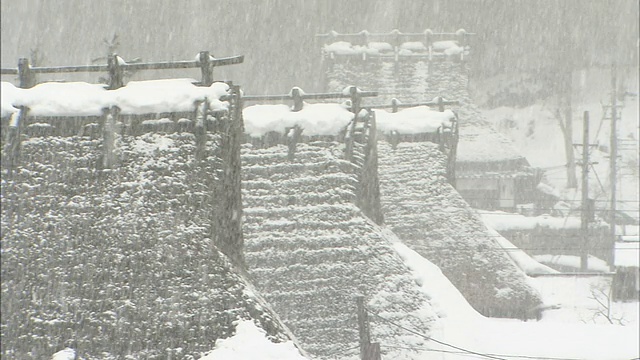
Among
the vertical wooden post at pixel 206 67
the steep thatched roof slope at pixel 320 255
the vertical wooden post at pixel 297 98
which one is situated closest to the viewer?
the vertical wooden post at pixel 206 67

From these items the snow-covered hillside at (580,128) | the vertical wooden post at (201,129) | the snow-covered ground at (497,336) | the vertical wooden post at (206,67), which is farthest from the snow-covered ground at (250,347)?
the snow-covered hillside at (580,128)

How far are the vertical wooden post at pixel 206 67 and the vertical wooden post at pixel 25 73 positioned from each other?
1517 mm

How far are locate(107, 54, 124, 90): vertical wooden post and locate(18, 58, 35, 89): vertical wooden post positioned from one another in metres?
0.70

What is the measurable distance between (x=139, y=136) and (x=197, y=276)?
4.59 feet

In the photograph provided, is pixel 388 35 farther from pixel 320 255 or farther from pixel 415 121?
pixel 320 255

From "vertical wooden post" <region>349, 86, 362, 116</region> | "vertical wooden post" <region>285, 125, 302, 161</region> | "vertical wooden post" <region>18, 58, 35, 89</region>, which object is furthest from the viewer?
"vertical wooden post" <region>349, 86, 362, 116</region>

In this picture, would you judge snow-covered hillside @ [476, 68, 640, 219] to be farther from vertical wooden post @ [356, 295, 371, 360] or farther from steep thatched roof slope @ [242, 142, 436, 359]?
vertical wooden post @ [356, 295, 371, 360]

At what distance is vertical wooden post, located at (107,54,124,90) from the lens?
6.80m

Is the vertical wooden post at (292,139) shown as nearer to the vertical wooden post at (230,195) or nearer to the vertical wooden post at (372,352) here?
the vertical wooden post at (372,352)

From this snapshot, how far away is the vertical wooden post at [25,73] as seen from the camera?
6793 millimetres

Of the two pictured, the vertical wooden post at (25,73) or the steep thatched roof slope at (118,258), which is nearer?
the steep thatched roof slope at (118,258)

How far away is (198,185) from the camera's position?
266 inches

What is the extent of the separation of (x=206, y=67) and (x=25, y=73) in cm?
160

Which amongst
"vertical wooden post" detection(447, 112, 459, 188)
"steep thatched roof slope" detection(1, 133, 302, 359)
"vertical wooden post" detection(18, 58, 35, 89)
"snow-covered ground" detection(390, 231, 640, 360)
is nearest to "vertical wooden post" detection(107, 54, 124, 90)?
"steep thatched roof slope" detection(1, 133, 302, 359)
